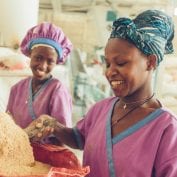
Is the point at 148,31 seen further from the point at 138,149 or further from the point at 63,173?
the point at 63,173

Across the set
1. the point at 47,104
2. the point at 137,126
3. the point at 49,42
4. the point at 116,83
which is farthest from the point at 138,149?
the point at 49,42

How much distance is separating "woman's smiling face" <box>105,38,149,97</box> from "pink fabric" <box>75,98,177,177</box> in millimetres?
98

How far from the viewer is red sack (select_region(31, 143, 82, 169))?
3.08ft

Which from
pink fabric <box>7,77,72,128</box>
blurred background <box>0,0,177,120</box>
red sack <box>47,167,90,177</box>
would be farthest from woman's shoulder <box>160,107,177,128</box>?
blurred background <box>0,0,177,120</box>

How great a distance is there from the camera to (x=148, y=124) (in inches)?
34.0

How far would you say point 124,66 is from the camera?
0.86 m

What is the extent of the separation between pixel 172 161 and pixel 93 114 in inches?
13.2

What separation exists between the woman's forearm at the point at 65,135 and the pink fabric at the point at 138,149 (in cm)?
14

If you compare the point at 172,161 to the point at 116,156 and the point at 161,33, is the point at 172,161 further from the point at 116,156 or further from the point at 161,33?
the point at 161,33

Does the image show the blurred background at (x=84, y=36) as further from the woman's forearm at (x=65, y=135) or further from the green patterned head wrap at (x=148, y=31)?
the green patterned head wrap at (x=148, y=31)

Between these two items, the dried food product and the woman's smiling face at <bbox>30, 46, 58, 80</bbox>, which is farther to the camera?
the woman's smiling face at <bbox>30, 46, 58, 80</bbox>

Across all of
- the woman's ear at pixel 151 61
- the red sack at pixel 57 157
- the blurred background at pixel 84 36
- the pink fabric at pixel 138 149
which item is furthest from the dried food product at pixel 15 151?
the blurred background at pixel 84 36

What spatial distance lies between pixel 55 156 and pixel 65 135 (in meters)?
0.11

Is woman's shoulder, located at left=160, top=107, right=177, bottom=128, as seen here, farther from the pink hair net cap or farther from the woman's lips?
the pink hair net cap
